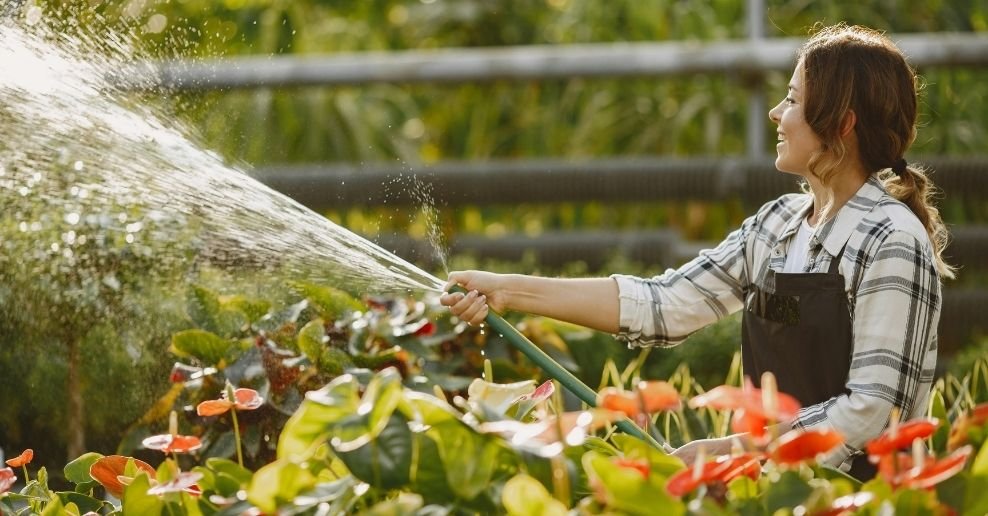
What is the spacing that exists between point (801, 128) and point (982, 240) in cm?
291

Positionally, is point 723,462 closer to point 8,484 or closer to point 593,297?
point 8,484

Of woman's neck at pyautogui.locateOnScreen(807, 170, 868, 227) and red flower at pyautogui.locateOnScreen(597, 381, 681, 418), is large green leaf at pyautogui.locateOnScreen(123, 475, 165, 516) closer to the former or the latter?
red flower at pyautogui.locateOnScreen(597, 381, 681, 418)

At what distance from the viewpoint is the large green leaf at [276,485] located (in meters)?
1.30

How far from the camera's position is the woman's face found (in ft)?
6.73

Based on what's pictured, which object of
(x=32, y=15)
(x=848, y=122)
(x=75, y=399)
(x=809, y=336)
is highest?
(x=32, y=15)

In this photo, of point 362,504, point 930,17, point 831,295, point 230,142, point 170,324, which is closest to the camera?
point 362,504

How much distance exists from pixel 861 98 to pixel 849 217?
0.60 ft

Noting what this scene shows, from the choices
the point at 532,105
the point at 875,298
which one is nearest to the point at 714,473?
the point at 875,298

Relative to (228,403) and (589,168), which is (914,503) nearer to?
(228,403)

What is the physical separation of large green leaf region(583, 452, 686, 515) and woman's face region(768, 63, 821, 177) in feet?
3.19

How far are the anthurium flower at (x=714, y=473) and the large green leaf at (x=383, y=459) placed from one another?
0.27 metres

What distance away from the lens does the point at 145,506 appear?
1.49m

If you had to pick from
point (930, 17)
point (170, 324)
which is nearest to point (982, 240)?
point (930, 17)

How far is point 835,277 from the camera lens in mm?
1975
